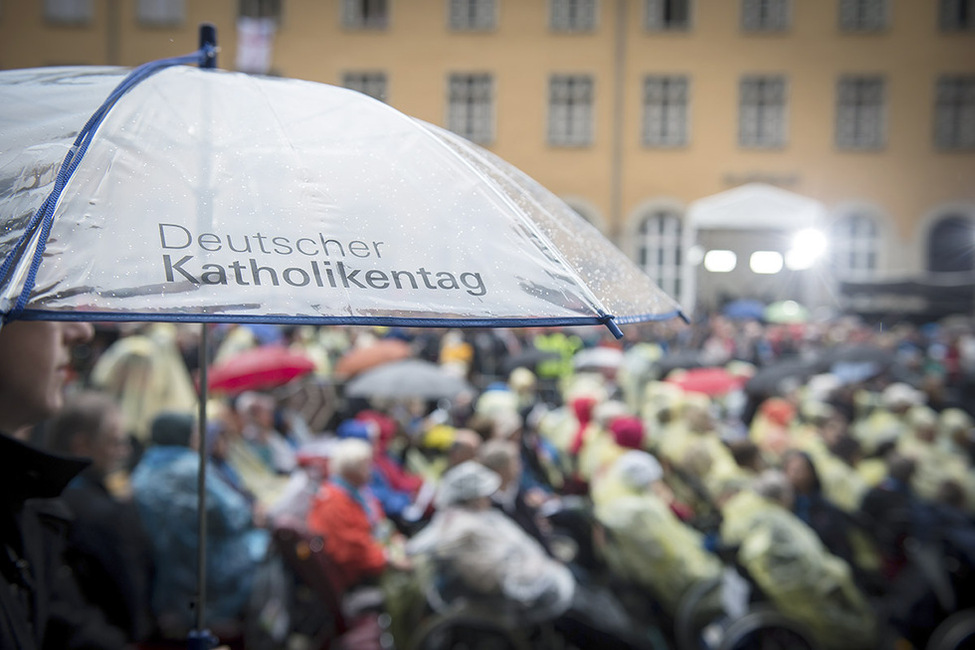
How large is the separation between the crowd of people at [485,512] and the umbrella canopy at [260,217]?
0.72 metres

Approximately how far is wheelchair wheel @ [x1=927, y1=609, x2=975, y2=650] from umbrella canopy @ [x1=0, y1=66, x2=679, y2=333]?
4651 millimetres

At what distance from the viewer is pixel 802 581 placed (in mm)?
5039

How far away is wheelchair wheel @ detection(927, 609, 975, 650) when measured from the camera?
5.44 m

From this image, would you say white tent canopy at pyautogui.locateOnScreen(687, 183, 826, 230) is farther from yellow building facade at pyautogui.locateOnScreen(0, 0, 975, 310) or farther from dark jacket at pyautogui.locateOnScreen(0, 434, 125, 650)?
dark jacket at pyautogui.locateOnScreen(0, 434, 125, 650)

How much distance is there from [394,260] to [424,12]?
26294mm

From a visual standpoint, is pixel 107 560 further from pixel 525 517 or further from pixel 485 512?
pixel 525 517

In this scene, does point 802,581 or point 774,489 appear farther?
point 774,489

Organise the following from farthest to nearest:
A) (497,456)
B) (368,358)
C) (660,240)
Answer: (660,240) → (368,358) → (497,456)

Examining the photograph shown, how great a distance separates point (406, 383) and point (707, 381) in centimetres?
330

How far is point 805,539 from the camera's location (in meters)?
5.09

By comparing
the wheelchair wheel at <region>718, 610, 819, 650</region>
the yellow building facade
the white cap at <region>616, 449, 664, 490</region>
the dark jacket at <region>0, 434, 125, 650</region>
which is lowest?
the wheelchair wheel at <region>718, 610, 819, 650</region>

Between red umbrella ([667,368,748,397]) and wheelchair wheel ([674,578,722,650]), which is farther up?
red umbrella ([667,368,748,397])

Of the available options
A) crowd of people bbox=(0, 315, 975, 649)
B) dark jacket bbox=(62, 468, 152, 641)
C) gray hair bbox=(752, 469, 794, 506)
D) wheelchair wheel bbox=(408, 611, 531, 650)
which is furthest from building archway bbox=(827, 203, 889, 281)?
dark jacket bbox=(62, 468, 152, 641)

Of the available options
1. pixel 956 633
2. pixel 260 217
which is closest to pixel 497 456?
pixel 956 633
